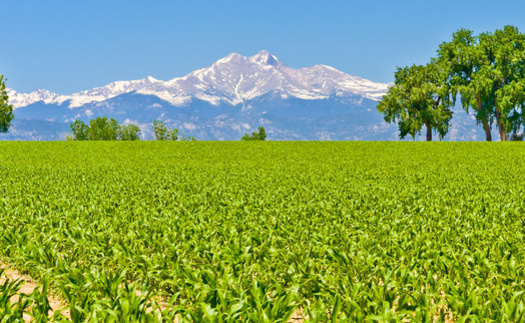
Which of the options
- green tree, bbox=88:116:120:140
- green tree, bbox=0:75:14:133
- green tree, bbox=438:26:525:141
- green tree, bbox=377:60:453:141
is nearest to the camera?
green tree, bbox=438:26:525:141

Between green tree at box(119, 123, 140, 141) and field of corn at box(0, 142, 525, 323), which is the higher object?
green tree at box(119, 123, 140, 141)

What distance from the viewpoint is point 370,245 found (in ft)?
29.7

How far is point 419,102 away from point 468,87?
26.1 ft

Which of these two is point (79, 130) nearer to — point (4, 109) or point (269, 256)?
point (4, 109)

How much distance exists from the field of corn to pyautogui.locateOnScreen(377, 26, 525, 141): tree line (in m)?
51.7

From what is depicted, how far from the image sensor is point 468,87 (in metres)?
64.2

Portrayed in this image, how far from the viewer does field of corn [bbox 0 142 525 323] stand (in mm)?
5652

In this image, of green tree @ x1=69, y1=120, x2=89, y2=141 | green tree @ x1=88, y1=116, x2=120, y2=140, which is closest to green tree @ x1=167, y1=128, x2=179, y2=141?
green tree @ x1=88, y1=116, x2=120, y2=140

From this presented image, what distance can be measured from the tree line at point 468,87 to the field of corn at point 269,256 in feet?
170

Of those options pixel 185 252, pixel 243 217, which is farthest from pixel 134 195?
pixel 185 252

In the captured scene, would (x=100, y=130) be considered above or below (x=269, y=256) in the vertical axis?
above

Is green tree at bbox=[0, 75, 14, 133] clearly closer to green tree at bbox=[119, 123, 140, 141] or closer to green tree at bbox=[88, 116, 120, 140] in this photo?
green tree at bbox=[88, 116, 120, 140]

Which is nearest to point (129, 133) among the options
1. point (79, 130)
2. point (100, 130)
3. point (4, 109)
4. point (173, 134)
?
point (173, 134)

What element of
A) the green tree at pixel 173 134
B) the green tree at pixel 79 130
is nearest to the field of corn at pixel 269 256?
the green tree at pixel 79 130
